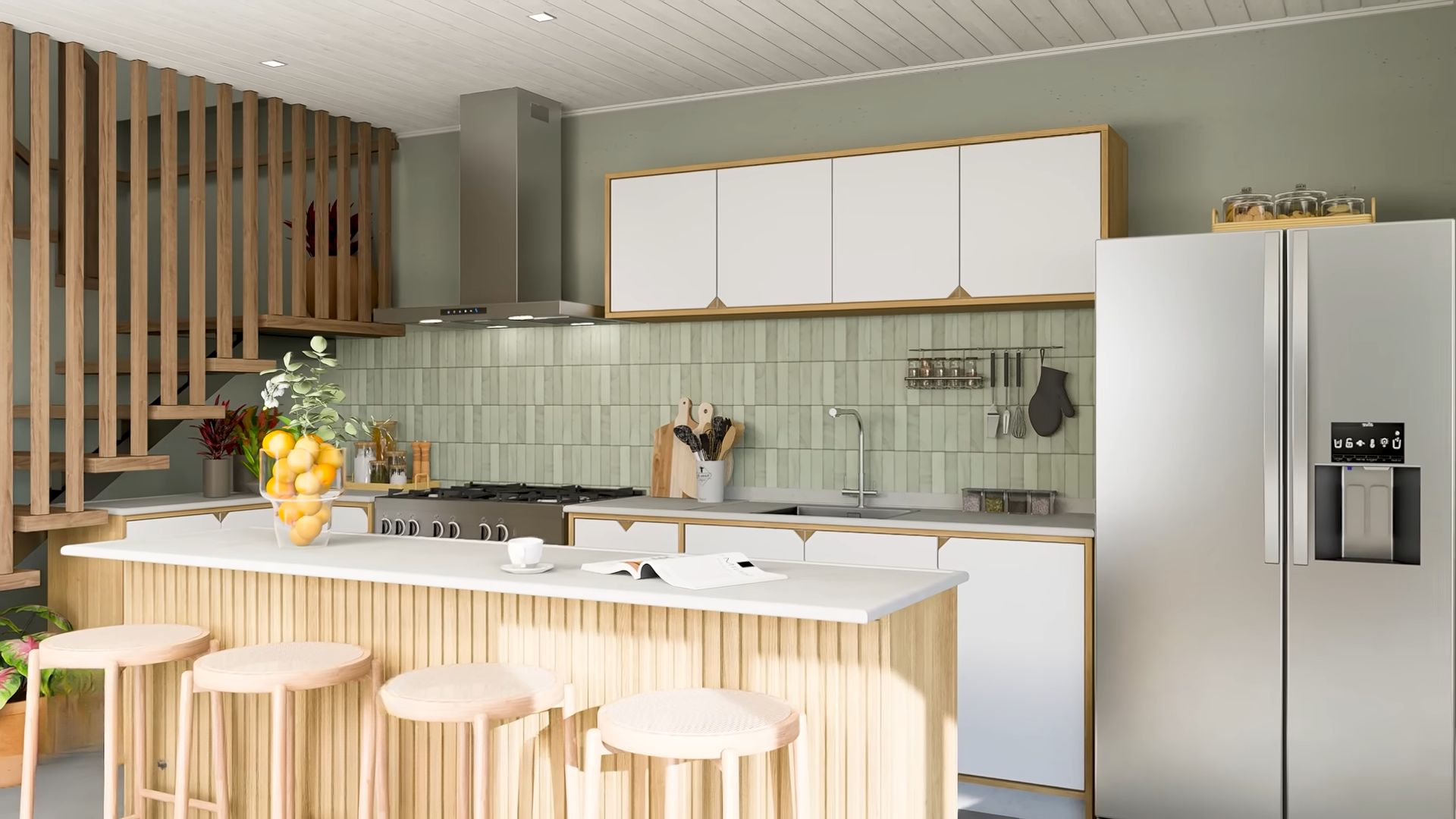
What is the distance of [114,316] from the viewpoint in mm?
4516

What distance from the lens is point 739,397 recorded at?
16.9 ft

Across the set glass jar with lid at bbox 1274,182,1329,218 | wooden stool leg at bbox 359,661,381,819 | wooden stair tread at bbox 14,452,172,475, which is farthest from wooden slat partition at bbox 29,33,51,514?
glass jar with lid at bbox 1274,182,1329,218

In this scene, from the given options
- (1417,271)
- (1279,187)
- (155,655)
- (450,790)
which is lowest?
(450,790)

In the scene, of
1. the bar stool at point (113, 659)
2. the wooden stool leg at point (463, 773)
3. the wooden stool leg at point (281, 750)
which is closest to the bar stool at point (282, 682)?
the wooden stool leg at point (281, 750)

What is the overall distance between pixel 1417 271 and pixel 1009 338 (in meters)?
1.50

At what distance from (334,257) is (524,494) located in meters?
1.55

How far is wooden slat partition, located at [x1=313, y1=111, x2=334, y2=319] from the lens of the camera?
5465 mm

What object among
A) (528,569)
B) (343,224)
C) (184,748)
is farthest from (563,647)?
(343,224)

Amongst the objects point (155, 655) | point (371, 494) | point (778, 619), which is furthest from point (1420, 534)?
point (371, 494)

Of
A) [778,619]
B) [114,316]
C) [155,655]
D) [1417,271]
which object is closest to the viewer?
[778,619]

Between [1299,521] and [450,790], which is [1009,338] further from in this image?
[450,790]

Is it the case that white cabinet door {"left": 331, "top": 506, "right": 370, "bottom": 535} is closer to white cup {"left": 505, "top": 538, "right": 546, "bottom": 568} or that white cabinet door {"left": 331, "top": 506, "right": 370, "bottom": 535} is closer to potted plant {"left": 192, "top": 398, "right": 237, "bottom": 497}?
potted plant {"left": 192, "top": 398, "right": 237, "bottom": 497}

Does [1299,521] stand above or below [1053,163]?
below

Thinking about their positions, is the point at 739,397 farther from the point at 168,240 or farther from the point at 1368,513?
the point at 1368,513
